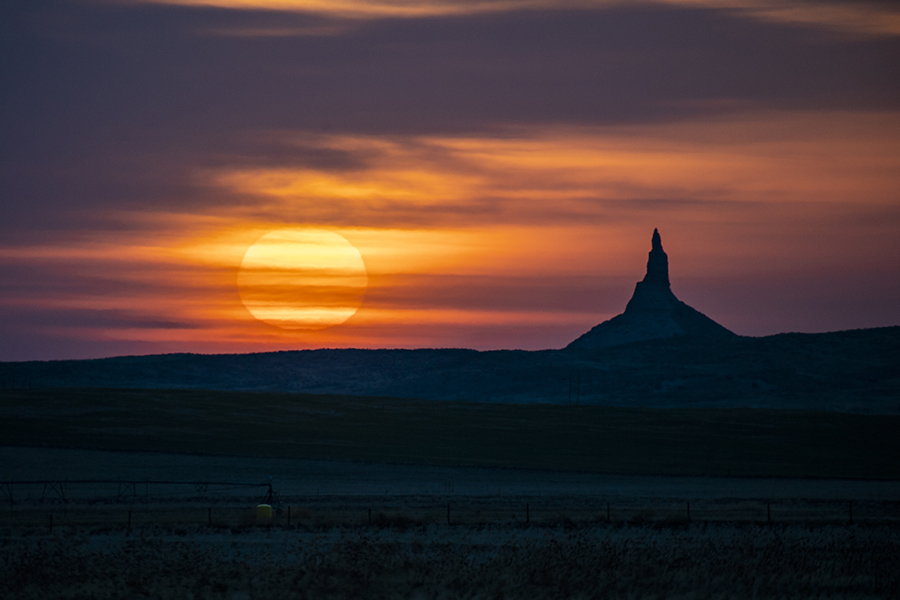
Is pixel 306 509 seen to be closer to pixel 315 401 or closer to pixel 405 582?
pixel 405 582


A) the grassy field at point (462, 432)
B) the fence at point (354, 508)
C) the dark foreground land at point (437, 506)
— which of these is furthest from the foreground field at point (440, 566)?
the grassy field at point (462, 432)

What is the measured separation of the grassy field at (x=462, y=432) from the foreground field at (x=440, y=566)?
35.9 meters

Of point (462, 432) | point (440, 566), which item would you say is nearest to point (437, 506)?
point (440, 566)

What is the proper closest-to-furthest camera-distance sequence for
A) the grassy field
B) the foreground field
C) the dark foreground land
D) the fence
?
1. the foreground field
2. the dark foreground land
3. the fence
4. the grassy field

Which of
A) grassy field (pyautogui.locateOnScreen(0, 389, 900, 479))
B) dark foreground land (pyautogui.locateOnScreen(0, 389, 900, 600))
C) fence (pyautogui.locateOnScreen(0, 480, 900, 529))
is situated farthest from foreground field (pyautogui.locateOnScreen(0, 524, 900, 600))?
grassy field (pyautogui.locateOnScreen(0, 389, 900, 479))

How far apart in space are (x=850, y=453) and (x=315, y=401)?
63.2 meters

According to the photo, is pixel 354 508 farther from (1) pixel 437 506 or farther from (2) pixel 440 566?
(2) pixel 440 566

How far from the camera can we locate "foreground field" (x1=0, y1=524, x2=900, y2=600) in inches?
1104

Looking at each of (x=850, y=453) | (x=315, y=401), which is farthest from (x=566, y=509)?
(x=315, y=401)

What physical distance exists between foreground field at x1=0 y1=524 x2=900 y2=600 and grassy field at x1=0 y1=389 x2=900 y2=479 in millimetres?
35931

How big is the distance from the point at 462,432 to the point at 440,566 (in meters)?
65.8

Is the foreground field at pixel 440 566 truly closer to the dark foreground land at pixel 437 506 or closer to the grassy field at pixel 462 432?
the dark foreground land at pixel 437 506

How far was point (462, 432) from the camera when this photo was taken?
9612 cm

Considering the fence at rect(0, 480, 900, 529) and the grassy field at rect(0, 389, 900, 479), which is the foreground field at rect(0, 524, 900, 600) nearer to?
the fence at rect(0, 480, 900, 529)
